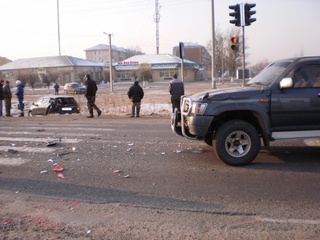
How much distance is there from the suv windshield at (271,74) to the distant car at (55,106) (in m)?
13.1

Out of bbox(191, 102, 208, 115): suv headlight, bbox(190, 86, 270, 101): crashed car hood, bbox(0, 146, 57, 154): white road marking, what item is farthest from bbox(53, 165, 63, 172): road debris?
bbox(190, 86, 270, 101): crashed car hood

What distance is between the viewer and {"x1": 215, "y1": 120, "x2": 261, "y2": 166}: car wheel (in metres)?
6.28

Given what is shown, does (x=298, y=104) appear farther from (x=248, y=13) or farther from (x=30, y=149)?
(x=248, y=13)

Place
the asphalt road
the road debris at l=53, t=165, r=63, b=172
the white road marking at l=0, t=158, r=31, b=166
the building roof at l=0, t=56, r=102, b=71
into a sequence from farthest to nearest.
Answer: the building roof at l=0, t=56, r=102, b=71 → the white road marking at l=0, t=158, r=31, b=166 → the road debris at l=53, t=165, r=63, b=172 → the asphalt road

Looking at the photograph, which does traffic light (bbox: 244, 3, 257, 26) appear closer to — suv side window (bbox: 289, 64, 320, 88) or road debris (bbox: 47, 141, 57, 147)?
suv side window (bbox: 289, 64, 320, 88)

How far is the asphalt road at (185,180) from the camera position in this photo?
13.4 ft

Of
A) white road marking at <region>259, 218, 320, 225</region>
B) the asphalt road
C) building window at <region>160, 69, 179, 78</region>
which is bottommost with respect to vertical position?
white road marking at <region>259, 218, 320, 225</region>

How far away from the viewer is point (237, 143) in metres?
6.41

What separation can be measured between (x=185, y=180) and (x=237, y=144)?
4.54 feet

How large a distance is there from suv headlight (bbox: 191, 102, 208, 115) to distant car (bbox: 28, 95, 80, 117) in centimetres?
1308

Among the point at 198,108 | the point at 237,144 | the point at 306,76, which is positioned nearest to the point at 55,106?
the point at 198,108

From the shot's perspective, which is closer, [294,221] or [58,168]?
[294,221]

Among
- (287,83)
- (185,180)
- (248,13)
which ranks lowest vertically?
(185,180)

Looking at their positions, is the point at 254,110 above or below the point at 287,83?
below
